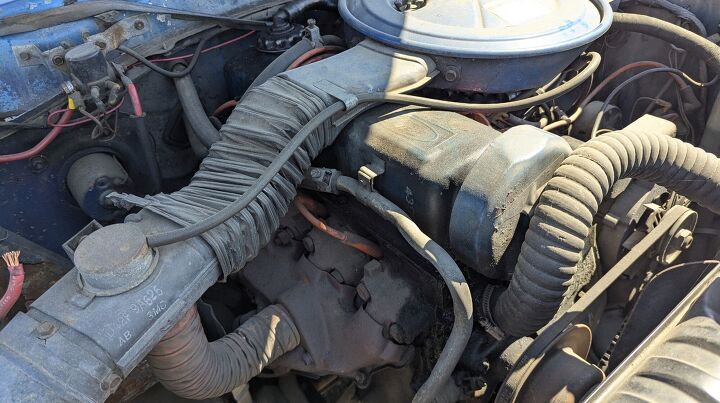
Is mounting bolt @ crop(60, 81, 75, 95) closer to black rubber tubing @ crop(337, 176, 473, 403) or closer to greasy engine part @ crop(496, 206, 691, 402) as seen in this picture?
black rubber tubing @ crop(337, 176, 473, 403)

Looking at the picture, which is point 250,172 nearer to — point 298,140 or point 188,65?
point 298,140

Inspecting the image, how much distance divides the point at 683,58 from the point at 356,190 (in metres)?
1.65

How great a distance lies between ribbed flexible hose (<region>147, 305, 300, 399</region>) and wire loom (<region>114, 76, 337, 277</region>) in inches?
7.5

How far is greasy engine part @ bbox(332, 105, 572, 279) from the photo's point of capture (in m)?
1.31

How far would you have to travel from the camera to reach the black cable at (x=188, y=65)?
1.70m

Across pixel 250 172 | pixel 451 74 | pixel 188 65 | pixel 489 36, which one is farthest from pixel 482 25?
pixel 188 65

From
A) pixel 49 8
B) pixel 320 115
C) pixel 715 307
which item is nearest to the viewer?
pixel 715 307

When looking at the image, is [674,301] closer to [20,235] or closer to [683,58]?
[683,58]

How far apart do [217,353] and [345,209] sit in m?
0.58

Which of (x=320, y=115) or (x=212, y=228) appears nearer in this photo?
(x=212, y=228)

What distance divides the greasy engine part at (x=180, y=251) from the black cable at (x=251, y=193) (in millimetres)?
48

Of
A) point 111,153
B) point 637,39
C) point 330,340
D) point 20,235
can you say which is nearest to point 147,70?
point 111,153

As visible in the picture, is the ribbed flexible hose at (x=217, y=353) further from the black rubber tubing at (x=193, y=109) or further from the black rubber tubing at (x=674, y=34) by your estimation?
the black rubber tubing at (x=674, y=34)

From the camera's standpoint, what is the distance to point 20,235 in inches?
71.5
